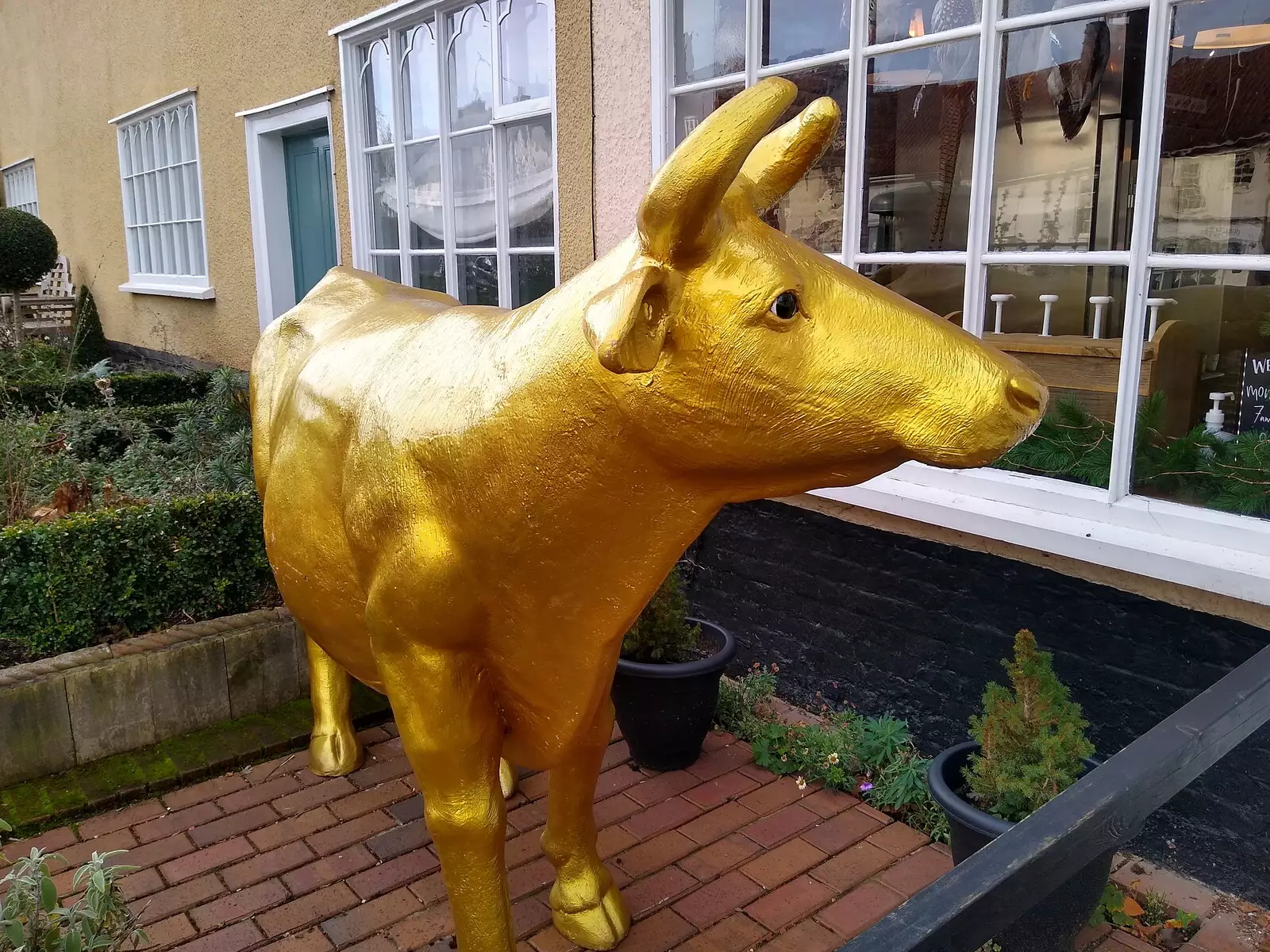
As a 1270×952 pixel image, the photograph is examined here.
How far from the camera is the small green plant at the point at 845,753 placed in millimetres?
3277

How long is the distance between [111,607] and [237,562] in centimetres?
49

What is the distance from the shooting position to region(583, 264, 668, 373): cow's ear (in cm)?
125

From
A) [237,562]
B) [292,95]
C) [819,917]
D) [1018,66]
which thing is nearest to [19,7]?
[292,95]

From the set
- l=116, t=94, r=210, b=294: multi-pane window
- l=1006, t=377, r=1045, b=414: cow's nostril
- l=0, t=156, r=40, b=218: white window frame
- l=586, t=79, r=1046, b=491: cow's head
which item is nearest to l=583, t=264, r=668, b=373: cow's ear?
l=586, t=79, r=1046, b=491: cow's head

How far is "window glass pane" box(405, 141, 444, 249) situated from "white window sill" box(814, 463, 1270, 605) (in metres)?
3.61

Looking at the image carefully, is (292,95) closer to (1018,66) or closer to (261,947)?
(1018,66)

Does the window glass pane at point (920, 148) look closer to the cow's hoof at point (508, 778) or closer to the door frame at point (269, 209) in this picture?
the cow's hoof at point (508, 778)

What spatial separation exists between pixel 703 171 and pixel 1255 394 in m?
2.54

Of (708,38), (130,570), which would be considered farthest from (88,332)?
(708,38)

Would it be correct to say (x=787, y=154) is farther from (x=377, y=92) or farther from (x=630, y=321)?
(x=377, y=92)

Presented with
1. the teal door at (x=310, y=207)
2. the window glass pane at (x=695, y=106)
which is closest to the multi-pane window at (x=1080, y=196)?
the window glass pane at (x=695, y=106)

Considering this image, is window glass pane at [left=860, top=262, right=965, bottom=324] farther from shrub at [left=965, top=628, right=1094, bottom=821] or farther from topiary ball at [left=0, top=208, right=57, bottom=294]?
topiary ball at [left=0, top=208, right=57, bottom=294]

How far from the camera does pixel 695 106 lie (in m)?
4.31

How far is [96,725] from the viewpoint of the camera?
3.41 metres
